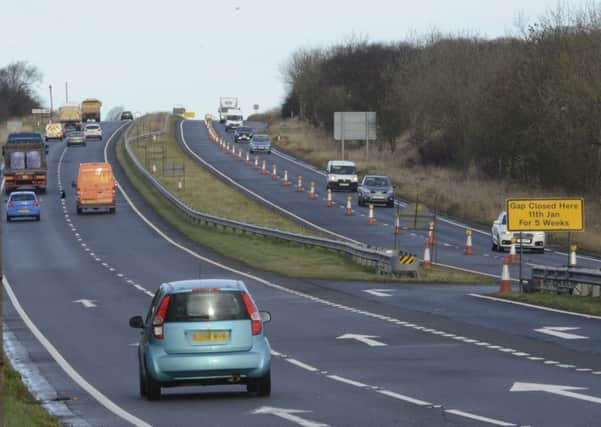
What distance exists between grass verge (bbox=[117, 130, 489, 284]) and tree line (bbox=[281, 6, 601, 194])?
19.1 metres

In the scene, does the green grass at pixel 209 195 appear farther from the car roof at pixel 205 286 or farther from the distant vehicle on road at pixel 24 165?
the car roof at pixel 205 286

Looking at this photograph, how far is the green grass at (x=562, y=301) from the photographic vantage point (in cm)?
3052

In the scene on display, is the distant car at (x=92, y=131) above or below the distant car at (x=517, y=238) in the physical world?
above

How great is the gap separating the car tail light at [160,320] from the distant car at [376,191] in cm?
5969

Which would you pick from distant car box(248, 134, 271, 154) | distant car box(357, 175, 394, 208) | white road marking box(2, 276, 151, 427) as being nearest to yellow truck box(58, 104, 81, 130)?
distant car box(248, 134, 271, 154)

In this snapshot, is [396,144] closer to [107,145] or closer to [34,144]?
[107,145]

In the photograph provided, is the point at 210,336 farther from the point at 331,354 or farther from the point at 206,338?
the point at 331,354

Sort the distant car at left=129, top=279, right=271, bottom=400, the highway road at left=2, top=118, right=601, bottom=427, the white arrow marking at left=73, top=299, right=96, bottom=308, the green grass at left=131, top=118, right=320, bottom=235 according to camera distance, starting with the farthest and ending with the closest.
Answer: the green grass at left=131, top=118, right=320, bottom=235 → the white arrow marking at left=73, top=299, right=96, bottom=308 → the distant car at left=129, top=279, right=271, bottom=400 → the highway road at left=2, top=118, right=601, bottom=427

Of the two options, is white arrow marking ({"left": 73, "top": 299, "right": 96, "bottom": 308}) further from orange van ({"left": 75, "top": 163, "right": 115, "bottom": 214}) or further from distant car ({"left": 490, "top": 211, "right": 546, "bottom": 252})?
orange van ({"left": 75, "top": 163, "right": 115, "bottom": 214})

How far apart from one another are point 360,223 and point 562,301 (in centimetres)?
3606

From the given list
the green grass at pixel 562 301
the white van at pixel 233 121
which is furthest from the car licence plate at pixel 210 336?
the white van at pixel 233 121

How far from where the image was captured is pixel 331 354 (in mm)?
23969

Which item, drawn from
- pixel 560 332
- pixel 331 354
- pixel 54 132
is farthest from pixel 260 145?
pixel 331 354

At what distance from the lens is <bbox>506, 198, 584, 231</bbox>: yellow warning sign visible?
34.2m
